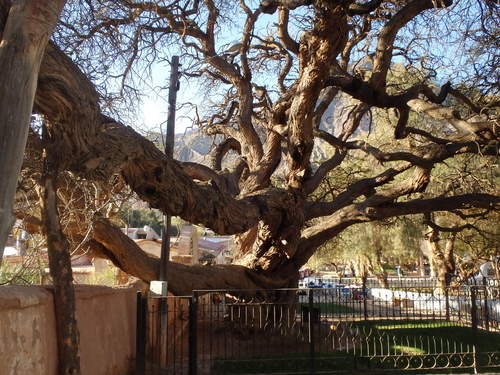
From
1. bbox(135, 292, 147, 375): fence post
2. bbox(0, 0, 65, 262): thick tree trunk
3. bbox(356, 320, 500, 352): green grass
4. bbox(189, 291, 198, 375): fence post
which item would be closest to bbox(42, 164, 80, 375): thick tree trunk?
bbox(0, 0, 65, 262): thick tree trunk

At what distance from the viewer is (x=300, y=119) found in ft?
38.0

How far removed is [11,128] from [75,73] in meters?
2.03

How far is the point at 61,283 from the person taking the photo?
232 inches

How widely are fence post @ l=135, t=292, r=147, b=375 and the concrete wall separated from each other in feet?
1.02

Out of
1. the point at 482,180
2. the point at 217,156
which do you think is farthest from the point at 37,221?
the point at 482,180

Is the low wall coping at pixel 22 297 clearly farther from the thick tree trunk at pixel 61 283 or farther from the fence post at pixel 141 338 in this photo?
the fence post at pixel 141 338

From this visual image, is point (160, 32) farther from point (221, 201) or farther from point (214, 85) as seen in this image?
point (221, 201)

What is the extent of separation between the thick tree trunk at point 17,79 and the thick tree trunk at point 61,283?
78.1 inches

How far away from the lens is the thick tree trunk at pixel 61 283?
18.9 ft

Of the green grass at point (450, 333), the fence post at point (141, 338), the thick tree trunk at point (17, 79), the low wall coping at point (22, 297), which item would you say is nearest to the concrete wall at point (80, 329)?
the low wall coping at point (22, 297)

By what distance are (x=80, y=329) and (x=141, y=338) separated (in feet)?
6.47

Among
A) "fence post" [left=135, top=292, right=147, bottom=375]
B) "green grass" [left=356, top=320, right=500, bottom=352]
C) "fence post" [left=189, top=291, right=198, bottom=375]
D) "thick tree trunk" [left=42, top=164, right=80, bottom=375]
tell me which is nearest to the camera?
"thick tree trunk" [left=42, top=164, right=80, bottom=375]

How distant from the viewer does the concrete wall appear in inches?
198

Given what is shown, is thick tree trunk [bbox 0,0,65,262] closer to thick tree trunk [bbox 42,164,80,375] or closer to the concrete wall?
the concrete wall
